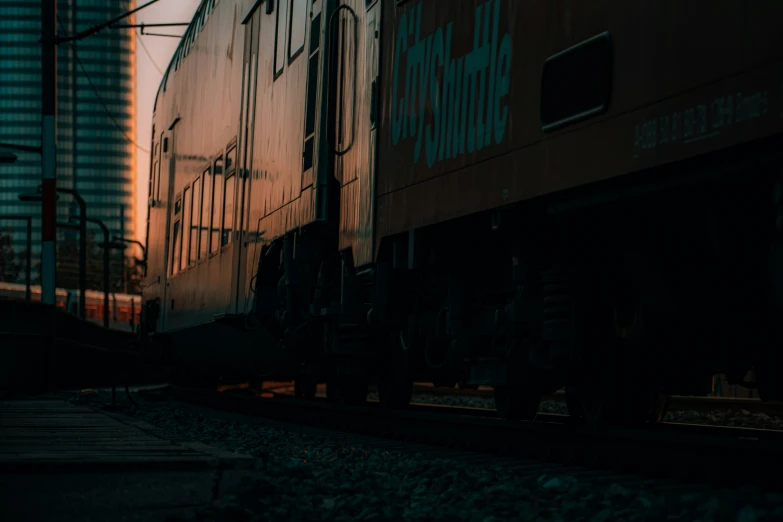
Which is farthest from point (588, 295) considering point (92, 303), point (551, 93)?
point (92, 303)

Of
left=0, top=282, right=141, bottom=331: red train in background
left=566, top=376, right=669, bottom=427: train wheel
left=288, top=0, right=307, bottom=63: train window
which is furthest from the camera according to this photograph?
left=0, top=282, right=141, bottom=331: red train in background

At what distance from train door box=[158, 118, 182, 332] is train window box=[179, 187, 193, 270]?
110cm

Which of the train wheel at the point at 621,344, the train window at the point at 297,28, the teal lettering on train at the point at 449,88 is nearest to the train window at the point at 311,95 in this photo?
the train window at the point at 297,28

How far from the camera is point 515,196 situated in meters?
5.84

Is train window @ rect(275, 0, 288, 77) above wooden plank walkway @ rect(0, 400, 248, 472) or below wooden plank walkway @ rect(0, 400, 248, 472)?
above

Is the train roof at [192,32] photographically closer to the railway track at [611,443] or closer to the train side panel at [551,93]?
the railway track at [611,443]

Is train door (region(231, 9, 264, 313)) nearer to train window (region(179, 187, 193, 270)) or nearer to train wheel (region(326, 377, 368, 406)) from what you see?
train wheel (region(326, 377, 368, 406))

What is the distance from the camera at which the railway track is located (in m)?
5.33

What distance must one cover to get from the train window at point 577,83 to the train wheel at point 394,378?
4376mm

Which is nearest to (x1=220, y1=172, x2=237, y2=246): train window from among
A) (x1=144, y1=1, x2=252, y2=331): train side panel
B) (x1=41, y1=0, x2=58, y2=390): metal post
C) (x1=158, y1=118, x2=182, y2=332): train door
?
(x1=144, y1=1, x2=252, y2=331): train side panel

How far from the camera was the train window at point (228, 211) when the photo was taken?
12.3 meters

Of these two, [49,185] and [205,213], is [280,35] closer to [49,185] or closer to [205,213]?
[205,213]

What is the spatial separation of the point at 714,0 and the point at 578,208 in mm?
1349

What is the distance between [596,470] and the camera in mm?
5883
